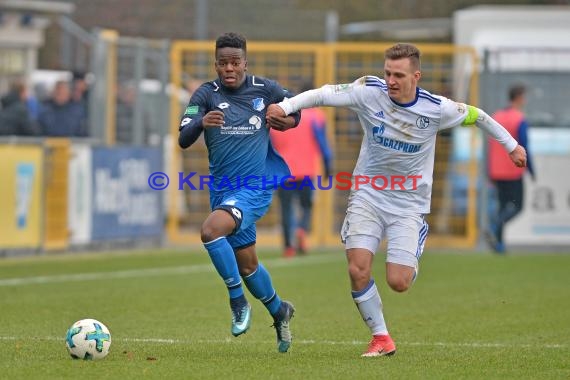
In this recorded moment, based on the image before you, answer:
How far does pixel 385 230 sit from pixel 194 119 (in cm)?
150

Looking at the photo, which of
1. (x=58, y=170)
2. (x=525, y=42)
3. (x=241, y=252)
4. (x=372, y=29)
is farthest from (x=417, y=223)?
(x=372, y=29)

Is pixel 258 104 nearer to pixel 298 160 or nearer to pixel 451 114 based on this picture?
pixel 451 114

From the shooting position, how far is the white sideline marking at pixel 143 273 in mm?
14938

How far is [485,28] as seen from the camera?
25.1 m

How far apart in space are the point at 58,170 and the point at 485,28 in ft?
31.8

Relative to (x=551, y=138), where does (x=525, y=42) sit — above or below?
above

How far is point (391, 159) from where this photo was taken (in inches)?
372

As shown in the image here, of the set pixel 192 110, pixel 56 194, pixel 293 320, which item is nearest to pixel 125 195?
pixel 56 194

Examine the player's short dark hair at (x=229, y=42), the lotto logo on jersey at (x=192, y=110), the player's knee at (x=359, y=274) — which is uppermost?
the player's short dark hair at (x=229, y=42)

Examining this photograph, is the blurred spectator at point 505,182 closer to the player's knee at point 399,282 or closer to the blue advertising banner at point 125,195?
the blue advertising banner at point 125,195

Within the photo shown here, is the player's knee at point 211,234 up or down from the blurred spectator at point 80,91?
down

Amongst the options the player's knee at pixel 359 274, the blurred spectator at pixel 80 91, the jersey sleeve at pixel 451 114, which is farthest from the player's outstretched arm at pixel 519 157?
the blurred spectator at pixel 80 91

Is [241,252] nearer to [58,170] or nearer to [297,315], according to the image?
[297,315]

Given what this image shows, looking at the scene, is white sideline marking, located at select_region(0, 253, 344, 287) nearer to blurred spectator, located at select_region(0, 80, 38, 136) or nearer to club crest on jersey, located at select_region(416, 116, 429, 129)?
blurred spectator, located at select_region(0, 80, 38, 136)
